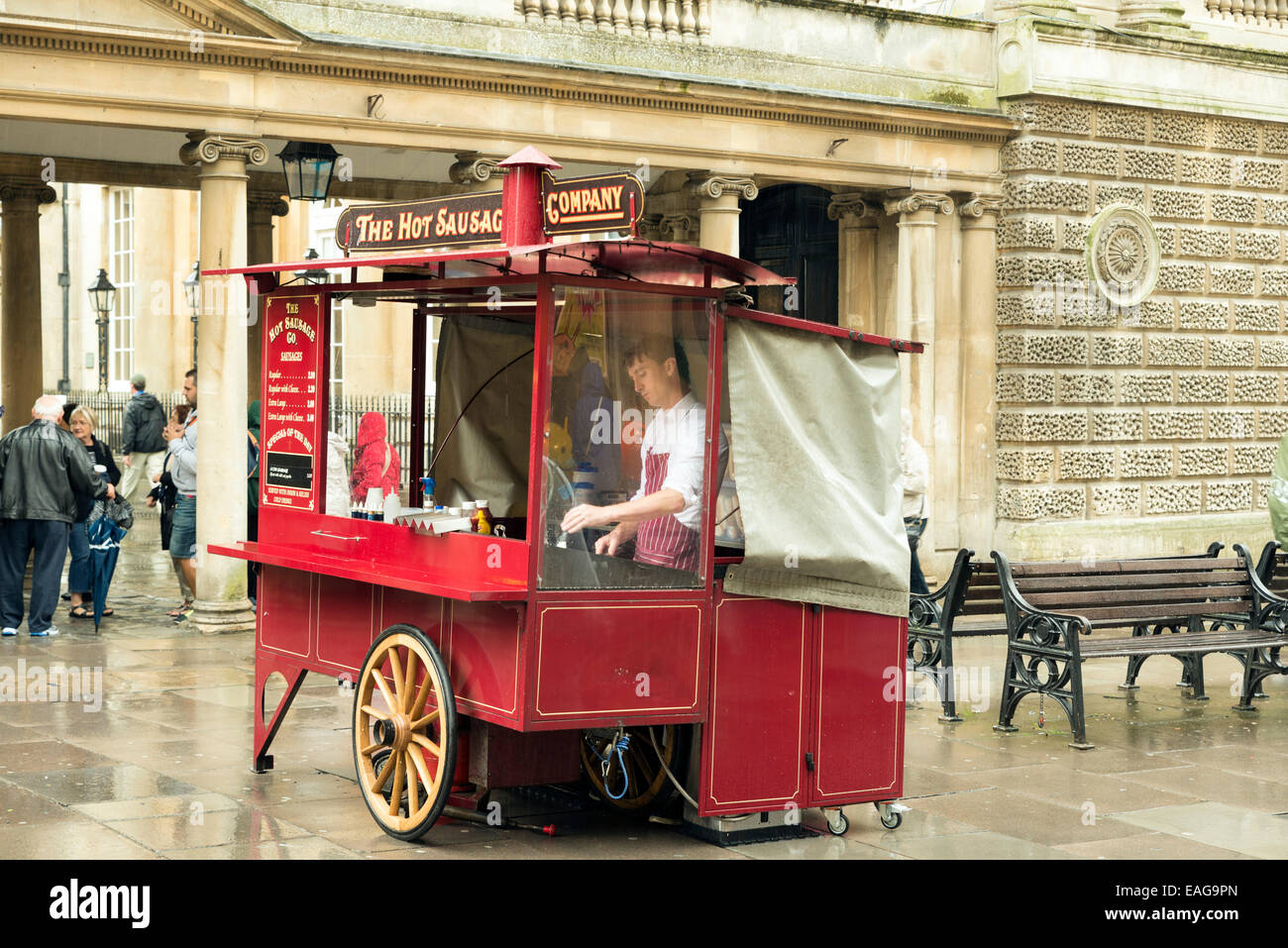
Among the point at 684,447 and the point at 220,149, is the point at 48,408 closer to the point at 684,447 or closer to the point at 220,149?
the point at 220,149

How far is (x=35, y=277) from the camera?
16812 millimetres

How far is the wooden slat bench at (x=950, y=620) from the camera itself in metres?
10.5

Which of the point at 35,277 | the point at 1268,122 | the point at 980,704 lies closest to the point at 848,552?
the point at 980,704

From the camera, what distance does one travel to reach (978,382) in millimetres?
16953

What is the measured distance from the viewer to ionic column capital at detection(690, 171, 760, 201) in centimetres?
1555

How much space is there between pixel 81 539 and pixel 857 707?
27.8 ft

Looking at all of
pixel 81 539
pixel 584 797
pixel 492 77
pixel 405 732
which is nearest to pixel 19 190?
pixel 81 539

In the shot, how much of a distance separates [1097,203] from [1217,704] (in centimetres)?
773

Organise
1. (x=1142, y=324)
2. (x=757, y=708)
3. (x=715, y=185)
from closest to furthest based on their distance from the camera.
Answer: (x=757, y=708)
(x=715, y=185)
(x=1142, y=324)

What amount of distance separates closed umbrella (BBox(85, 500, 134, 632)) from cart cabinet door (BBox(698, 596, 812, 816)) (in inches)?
306

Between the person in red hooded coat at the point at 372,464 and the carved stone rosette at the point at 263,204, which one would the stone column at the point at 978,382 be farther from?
the person in red hooded coat at the point at 372,464

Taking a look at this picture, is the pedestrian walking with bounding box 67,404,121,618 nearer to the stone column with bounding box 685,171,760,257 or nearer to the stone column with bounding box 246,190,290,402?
the stone column with bounding box 246,190,290,402

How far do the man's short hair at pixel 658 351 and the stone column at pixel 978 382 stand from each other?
10.4 m
